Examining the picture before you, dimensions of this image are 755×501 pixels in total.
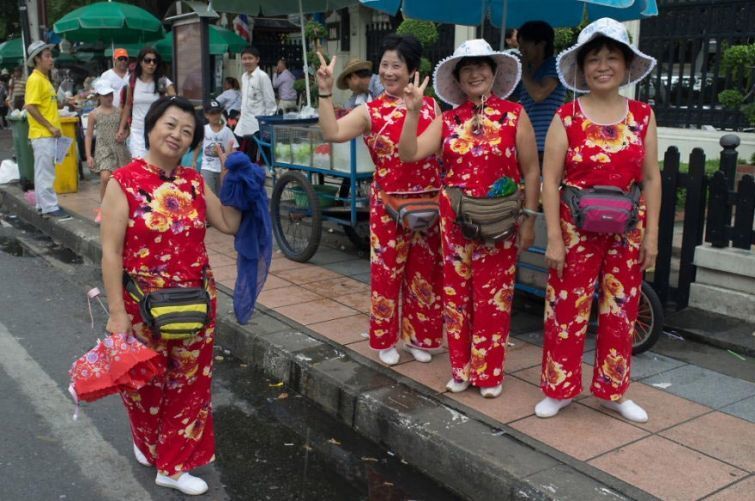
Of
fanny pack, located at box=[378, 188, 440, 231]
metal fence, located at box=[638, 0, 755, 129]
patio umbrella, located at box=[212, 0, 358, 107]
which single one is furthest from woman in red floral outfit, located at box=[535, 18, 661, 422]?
metal fence, located at box=[638, 0, 755, 129]

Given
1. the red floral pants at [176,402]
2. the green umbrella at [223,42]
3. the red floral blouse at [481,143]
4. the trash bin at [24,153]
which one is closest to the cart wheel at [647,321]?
the red floral blouse at [481,143]

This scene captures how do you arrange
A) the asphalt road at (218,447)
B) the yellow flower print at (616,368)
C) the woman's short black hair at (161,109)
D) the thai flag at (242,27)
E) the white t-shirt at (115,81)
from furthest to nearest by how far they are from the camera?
1. the thai flag at (242,27)
2. the white t-shirt at (115,81)
3. the yellow flower print at (616,368)
4. the asphalt road at (218,447)
5. the woman's short black hair at (161,109)

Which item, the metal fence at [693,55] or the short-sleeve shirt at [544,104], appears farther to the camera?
the metal fence at [693,55]

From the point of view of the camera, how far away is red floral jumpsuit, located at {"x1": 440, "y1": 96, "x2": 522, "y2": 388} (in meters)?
3.81

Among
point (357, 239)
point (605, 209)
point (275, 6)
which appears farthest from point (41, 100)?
point (605, 209)

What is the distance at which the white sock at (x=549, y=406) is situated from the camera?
3.79 metres

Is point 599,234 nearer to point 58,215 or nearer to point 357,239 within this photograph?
point 357,239

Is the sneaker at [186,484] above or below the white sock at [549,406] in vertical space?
below

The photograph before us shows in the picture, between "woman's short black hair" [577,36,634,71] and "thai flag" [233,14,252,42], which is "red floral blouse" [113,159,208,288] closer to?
"woman's short black hair" [577,36,634,71]

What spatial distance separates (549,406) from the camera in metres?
3.81

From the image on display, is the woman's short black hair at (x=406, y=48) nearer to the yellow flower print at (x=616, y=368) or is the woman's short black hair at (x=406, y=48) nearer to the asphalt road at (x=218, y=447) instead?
the yellow flower print at (x=616, y=368)

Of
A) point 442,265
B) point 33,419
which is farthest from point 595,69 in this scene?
point 33,419

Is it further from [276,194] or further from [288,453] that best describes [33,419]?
[276,194]

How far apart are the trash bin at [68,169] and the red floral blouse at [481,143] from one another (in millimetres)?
8288
